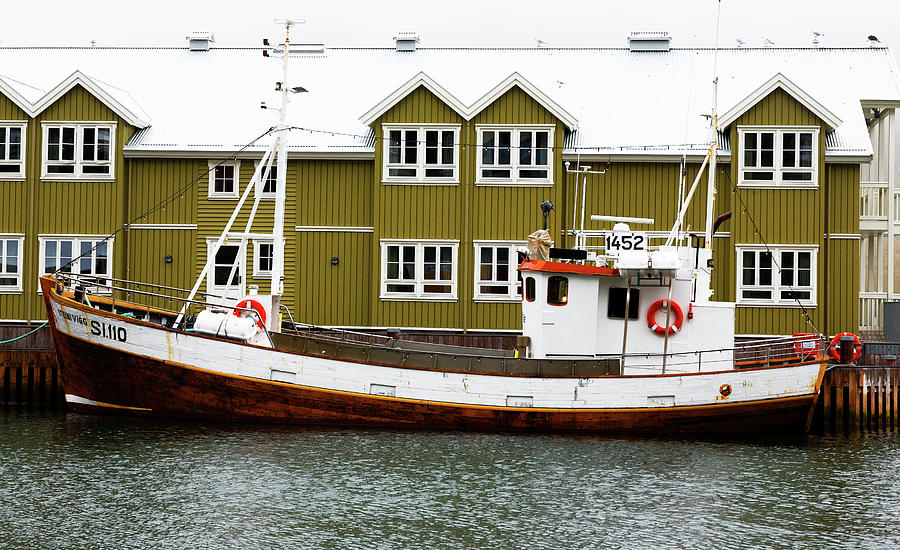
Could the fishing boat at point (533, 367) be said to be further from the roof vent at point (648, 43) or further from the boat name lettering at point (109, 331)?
the roof vent at point (648, 43)

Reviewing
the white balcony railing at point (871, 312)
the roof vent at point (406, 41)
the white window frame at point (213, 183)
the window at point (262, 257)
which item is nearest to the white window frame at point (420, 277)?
the window at point (262, 257)

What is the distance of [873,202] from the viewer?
Result: 31.8m

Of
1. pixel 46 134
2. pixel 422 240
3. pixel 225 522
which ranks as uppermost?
pixel 46 134

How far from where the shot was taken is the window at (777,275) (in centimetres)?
2906

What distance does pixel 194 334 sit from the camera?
23.7m

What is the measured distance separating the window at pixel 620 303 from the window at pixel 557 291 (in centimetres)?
98

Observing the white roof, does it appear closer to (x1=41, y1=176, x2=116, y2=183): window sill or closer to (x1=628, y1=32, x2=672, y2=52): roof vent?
(x1=628, y1=32, x2=672, y2=52): roof vent

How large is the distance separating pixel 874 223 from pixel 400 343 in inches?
573

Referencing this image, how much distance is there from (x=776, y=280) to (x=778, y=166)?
9.85ft

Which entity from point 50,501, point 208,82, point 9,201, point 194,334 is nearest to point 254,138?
point 208,82

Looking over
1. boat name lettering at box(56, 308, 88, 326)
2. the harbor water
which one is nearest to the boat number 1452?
the harbor water

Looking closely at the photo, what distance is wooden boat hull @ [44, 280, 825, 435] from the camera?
2344 centimetres

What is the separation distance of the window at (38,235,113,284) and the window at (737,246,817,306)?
670 inches

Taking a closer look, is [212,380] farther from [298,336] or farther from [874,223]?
[874,223]
